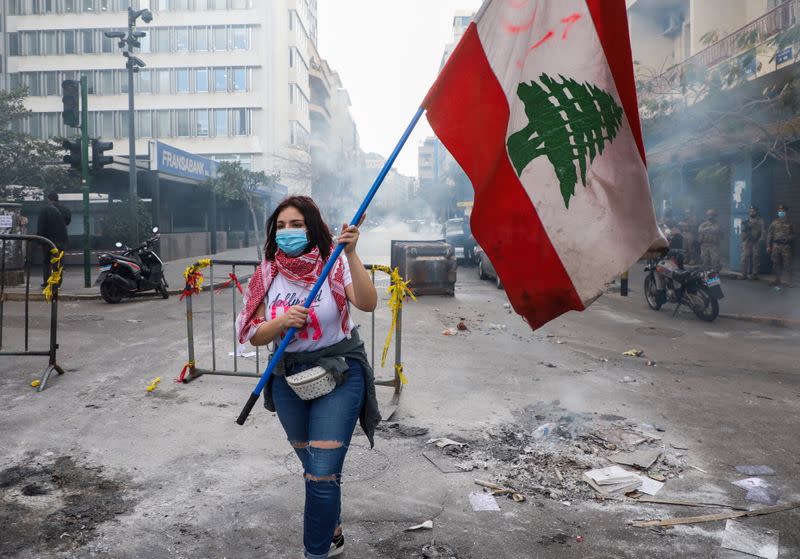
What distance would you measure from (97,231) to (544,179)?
25.4 m

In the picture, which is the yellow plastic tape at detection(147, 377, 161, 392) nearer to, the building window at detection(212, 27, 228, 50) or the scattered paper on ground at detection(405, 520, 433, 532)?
the scattered paper on ground at detection(405, 520, 433, 532)

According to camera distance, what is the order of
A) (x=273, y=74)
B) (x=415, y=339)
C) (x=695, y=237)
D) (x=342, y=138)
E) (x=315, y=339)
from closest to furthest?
(x=315, y=339)
(x=415, y=339)
(x=695, y=237)
(x=273, y=74)
(x=342, y=138)

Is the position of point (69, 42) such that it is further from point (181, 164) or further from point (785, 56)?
point (785, 56)

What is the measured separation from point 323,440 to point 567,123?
180 centimetres

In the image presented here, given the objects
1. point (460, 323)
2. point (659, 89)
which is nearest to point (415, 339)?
point (460, 323)

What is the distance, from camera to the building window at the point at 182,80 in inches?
2063

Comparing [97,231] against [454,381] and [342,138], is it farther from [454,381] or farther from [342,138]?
[342,138]

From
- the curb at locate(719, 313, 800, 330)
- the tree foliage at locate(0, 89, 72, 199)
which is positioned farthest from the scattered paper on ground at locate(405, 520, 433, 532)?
the tree foliage at locate(0, 89, 72, 199)

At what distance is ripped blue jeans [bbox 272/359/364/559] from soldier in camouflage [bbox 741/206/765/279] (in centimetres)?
1565

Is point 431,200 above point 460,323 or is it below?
above

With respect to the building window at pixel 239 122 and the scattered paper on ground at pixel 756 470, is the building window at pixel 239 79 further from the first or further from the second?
the scattered paper on ground at pixel 756 470

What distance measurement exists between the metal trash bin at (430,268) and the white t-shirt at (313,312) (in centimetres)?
1123

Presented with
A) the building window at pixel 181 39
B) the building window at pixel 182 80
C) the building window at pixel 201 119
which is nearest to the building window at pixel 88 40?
the building window at pixel 181 39

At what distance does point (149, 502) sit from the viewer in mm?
3877
